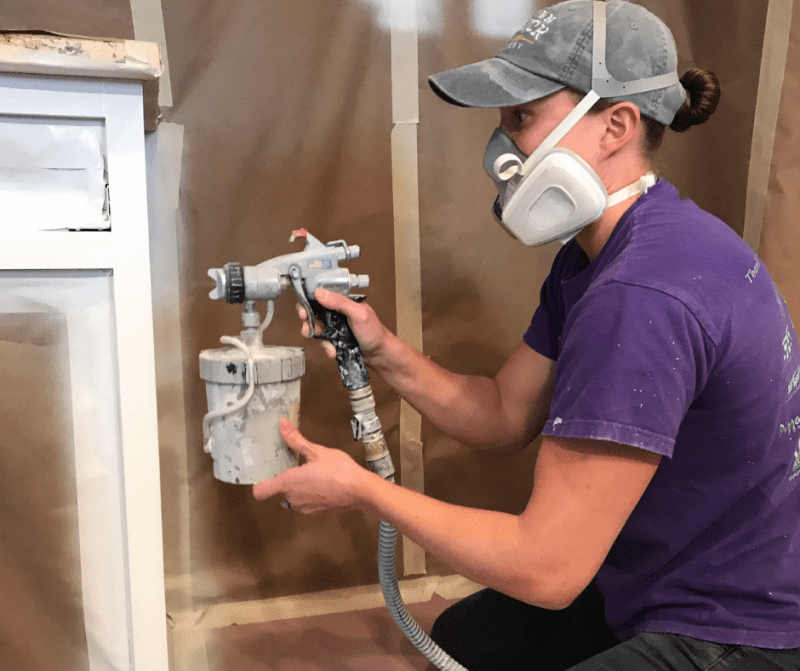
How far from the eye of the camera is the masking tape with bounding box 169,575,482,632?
51.9 inches

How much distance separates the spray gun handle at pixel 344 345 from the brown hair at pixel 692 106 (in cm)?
47

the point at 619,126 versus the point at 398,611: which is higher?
the point at 619,126

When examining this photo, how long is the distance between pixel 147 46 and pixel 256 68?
555mm

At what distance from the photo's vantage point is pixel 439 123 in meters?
1.36

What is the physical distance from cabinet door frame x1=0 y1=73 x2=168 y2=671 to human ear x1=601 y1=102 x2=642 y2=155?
58 centimetres

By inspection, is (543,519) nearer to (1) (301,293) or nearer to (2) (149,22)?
(1) (301,293)

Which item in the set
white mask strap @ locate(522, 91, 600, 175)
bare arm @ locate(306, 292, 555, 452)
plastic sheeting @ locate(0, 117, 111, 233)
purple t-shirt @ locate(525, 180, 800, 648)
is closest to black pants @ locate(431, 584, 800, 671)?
purple t-shirt @ locate(525, 180, 800, 648)

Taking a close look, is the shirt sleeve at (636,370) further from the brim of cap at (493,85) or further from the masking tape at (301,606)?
the masking tape at (301,606)

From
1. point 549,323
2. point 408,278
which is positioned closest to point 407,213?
point 408,278

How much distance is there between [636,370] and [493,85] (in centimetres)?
43

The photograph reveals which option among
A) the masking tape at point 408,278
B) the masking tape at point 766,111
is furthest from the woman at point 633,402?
the masking tape at point 766,111

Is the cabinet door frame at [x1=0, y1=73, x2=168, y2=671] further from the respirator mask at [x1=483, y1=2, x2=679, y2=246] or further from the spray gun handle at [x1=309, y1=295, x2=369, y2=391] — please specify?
the respirator mask at [x1=483, y1=2, x2=679, y2=246]

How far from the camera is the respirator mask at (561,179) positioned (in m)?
0.82

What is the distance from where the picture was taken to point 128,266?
2.60 feet
